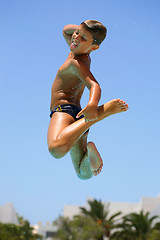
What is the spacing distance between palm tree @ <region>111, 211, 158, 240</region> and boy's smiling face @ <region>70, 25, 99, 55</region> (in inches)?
631

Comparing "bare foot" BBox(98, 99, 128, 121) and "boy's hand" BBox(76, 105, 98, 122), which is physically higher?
"bare foot" BBox(98, 99, 128, 121)

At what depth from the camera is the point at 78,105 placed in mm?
6062

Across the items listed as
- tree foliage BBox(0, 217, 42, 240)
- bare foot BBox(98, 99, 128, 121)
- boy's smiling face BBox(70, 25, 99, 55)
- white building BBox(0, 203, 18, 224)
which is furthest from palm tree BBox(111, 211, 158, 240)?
boy's smiling face BBox(70, 25, 99, 55)

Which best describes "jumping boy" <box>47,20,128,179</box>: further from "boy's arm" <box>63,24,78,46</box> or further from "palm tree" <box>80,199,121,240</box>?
"palm tree" <box>80,199,121,240</box>

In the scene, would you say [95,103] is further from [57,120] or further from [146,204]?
[146,204]

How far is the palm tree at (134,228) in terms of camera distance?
20.3 metres

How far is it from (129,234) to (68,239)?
8.44m

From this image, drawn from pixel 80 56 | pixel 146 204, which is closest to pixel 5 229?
pixel 80 56

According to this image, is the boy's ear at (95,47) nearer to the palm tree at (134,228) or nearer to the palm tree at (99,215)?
the palm tree at (134,228)

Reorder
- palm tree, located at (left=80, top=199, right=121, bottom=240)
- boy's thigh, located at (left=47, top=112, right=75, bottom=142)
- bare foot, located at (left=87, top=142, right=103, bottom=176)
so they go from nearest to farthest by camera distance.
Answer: boy's thigh, located at (left=47, top=112, right=75, bottom=142) < bare foot, located at (left=87, top=142, right=103, bottom=176) < palm tree, located at (left=80, top=199, right=121, bottom=240)

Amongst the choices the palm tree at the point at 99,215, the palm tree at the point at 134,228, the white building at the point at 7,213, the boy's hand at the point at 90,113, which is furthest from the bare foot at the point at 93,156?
the palm tree at the point at 99,215

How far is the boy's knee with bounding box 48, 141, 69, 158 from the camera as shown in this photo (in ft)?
16.9

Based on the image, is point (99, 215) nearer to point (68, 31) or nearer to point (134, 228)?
point (134, 228)

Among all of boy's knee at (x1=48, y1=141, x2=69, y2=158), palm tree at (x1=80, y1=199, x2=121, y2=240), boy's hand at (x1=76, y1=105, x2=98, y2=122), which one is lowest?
boy's knee at (x1=48, y1=141, x2=69, y2=158)
